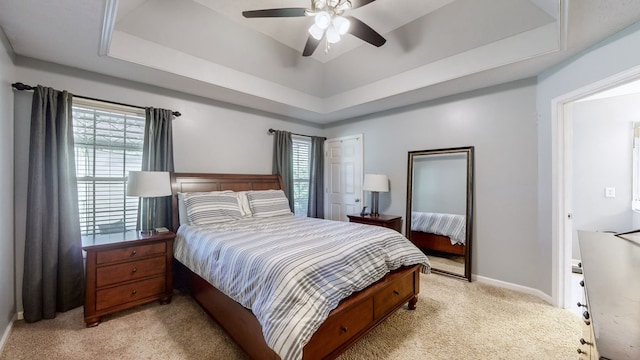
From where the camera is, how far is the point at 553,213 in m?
2.62

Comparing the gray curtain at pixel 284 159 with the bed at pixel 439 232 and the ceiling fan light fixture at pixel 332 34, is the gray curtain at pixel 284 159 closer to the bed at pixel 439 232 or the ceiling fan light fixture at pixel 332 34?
the bed at pixel 439 232

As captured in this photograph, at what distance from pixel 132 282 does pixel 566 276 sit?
14.0ft

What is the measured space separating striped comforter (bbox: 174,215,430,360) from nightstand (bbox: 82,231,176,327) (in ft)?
0.73

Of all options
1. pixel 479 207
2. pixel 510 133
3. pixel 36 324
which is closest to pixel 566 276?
pixel 479 207

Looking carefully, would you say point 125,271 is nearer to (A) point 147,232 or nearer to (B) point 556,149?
(A) point 147,232

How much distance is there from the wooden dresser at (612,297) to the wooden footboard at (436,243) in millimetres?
1786

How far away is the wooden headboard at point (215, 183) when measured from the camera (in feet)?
10.3

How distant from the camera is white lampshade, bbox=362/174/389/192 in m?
3.99

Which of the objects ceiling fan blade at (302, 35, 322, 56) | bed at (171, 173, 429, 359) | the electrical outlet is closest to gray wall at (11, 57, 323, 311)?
bed at (171, 173, 429, 359)

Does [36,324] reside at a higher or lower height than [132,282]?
lower

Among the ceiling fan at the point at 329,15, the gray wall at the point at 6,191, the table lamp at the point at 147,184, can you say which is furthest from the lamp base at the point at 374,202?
the gray wall at the point at 6,191

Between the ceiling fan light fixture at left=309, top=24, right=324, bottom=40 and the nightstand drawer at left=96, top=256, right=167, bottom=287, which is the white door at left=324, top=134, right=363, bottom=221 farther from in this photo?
the nightstand drawer at left=96, top=256, right=167, bottom=287

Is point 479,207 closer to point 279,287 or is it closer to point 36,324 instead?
point 279,287

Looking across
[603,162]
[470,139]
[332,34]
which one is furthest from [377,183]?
[603,162]
